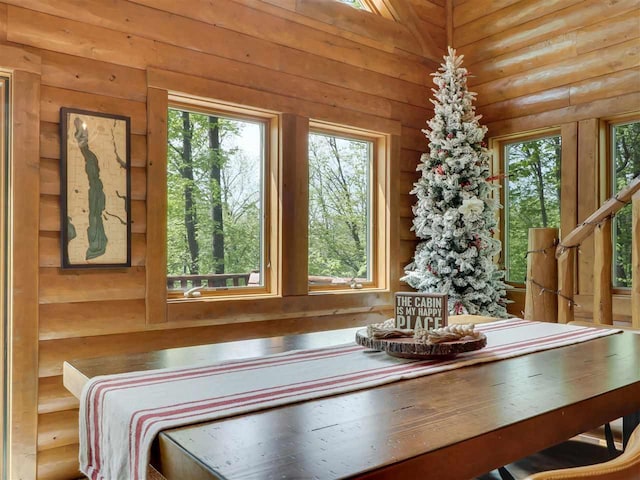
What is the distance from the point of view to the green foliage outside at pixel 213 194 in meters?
3.16

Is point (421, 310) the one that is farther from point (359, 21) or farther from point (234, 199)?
point (359, 21)

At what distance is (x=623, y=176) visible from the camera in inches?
142

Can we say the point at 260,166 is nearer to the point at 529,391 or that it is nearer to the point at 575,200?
the point at 575,200

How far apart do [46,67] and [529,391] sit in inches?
104

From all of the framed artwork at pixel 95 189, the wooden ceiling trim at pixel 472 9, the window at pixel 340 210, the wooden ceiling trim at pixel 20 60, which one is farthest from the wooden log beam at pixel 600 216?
the wooden ceiling trim at pixel 20 60

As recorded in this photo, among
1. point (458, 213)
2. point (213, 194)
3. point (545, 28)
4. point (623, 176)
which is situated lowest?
point (458, 213)

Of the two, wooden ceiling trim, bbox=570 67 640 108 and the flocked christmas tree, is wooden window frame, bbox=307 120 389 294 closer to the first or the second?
the flocked christmas tree

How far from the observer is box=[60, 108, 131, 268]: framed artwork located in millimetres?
2658

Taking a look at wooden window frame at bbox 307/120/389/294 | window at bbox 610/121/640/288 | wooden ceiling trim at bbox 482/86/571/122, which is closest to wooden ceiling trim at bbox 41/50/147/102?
wooden window frame at bbox 307/120/389/294

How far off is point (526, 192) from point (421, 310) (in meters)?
2.83

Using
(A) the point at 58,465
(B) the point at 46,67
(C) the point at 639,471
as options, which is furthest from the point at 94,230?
(C) the point at 639,471

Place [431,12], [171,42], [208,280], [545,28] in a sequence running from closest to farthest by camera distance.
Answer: [171,42], [208,280], [545,28], [431,12]

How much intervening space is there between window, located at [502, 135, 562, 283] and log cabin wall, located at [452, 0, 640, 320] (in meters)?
0.14

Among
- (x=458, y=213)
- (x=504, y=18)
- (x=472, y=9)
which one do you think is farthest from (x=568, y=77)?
(x=458, y=213)
